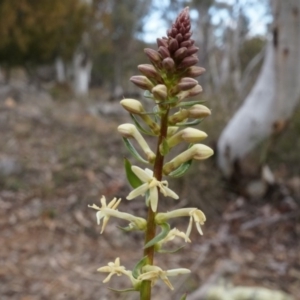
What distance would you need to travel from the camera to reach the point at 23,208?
19.7 feet

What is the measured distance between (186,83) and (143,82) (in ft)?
0.39

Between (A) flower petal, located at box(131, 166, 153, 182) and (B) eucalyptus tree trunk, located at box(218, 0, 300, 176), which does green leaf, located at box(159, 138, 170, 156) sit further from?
(B) eucalyptus tree trunk, located at box(218, 0, 300, 176)

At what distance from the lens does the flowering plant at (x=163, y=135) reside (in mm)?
974

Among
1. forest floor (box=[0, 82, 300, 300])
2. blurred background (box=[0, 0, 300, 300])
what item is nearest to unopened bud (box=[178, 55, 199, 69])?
blurred background (box=[0, 0, 300, 300])

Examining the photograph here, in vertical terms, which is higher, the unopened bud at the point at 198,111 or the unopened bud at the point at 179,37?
the unopened bud at the point at 179,37

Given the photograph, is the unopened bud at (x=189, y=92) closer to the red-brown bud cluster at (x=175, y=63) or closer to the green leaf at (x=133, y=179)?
the red-brown bud cluster at (x=175, y=63)

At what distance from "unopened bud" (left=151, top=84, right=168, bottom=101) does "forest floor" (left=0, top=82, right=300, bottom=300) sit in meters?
3.52

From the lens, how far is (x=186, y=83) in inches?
40.8

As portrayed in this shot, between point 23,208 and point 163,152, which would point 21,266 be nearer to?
point 23,208

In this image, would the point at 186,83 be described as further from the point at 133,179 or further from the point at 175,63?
the point at 133,179

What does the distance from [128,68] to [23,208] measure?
24619 mm

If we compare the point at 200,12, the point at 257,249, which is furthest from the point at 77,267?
the point at 200,12

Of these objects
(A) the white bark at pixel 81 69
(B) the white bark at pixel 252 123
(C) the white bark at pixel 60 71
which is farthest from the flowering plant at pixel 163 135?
(C) the white bark at pixel 60 71

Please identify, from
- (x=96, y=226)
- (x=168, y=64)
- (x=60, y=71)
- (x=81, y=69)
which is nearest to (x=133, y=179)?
(x=168, y=64)
